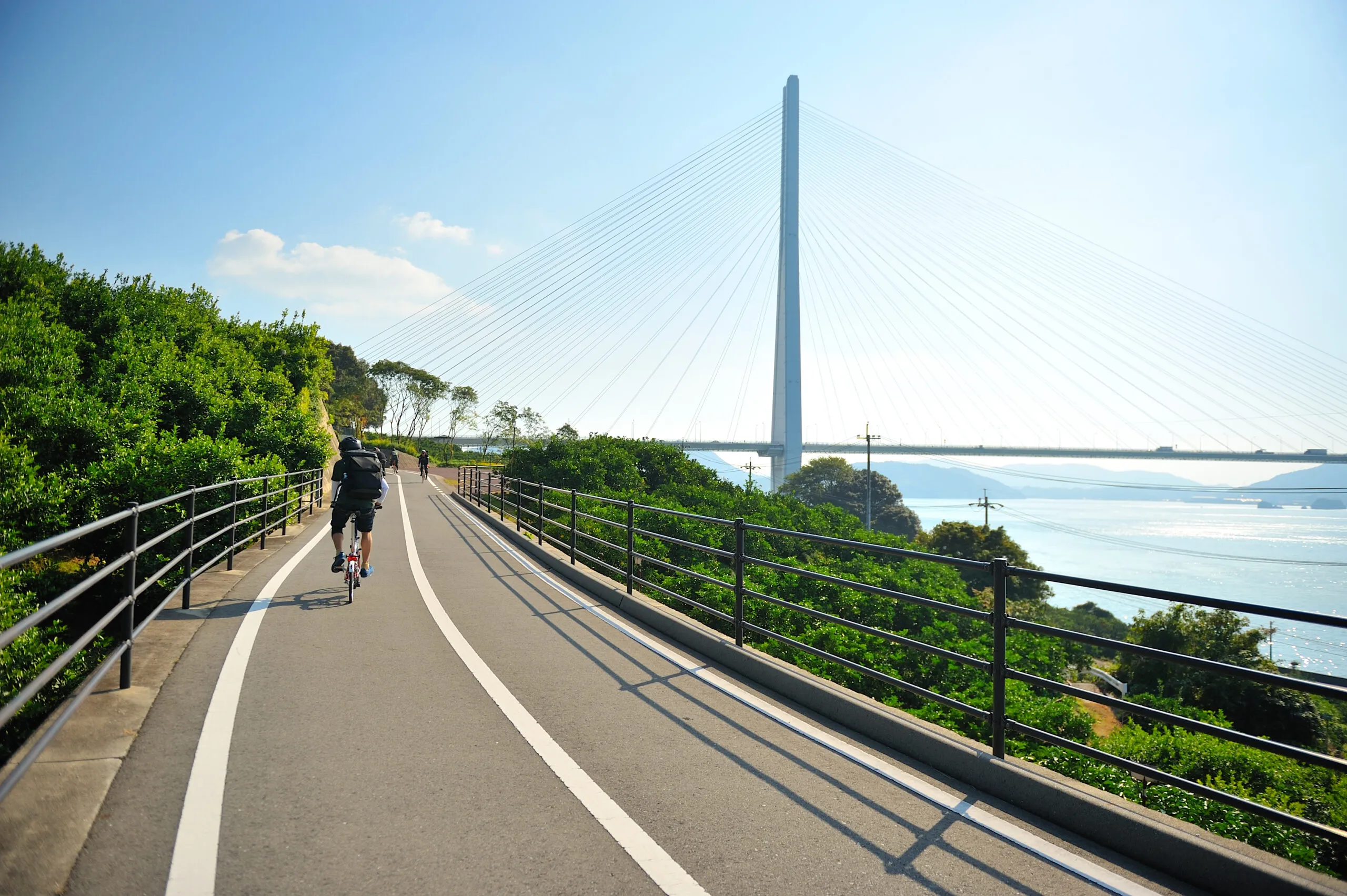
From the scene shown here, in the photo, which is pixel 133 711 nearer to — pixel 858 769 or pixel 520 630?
pixel 520 630

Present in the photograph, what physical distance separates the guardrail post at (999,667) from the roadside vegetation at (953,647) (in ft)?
3.49

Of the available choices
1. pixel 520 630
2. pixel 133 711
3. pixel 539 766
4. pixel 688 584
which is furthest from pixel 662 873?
pixel 688 584

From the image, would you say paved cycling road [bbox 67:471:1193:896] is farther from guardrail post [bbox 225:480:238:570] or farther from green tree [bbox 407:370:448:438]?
green tree [bbox 407:370:448:438]

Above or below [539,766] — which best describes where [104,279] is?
above

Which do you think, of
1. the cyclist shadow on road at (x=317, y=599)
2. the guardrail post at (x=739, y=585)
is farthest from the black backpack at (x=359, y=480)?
the guardrail post at (x=739, y=585)

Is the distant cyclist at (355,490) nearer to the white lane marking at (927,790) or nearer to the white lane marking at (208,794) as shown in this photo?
the white lane marking at (208,794)

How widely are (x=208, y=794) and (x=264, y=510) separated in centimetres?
1139

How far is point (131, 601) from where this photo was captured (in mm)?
4855

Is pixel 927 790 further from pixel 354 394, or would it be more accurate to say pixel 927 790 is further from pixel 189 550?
pixel 354 394

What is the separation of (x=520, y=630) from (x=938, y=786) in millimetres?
4621

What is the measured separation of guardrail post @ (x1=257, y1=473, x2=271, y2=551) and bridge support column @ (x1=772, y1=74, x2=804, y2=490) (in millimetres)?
39188

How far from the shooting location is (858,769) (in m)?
4.21

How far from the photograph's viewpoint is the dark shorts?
9094 millimetres

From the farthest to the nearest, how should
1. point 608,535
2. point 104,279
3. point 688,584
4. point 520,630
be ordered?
1. point 104,279
2. point 608,535
3. point 688,584
4. point 520,630
